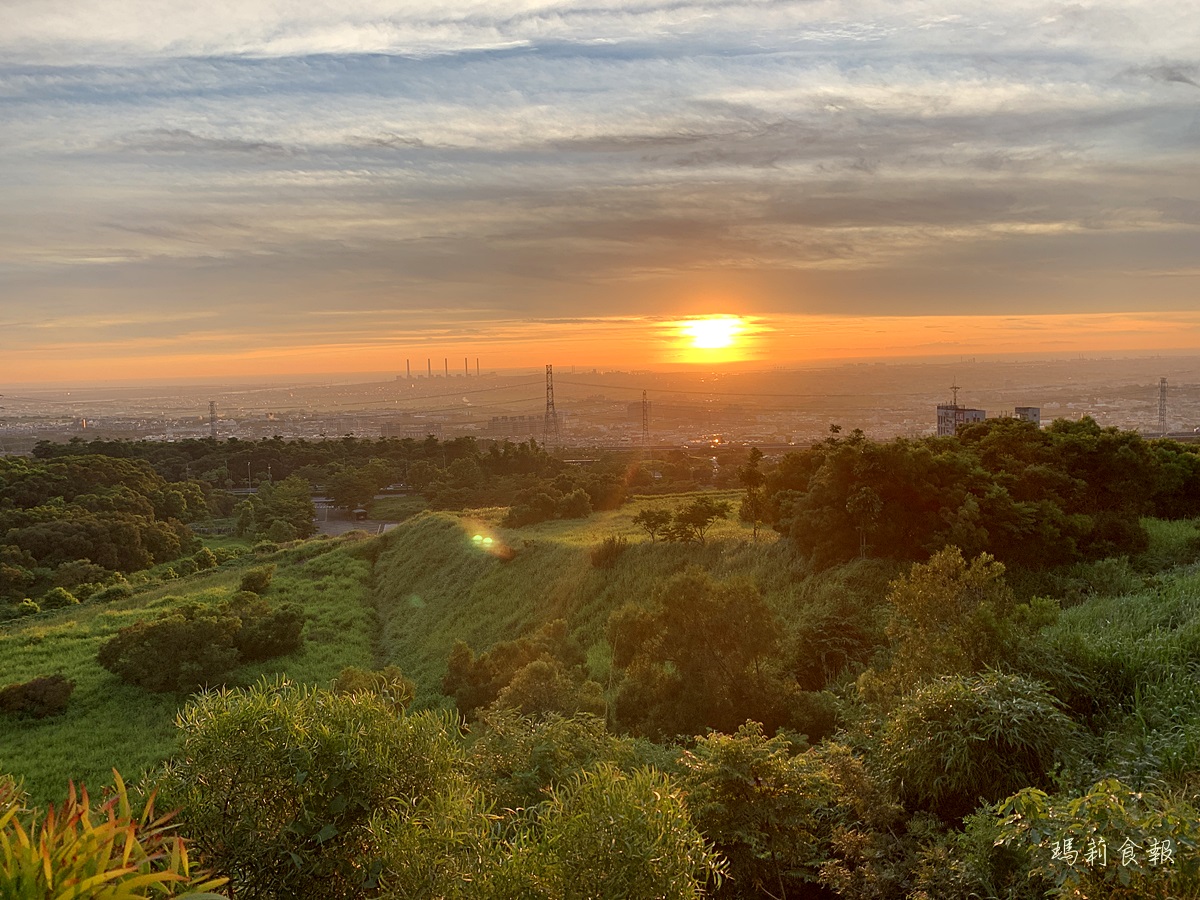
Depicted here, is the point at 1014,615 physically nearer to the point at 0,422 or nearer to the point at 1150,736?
the point at 1150,736

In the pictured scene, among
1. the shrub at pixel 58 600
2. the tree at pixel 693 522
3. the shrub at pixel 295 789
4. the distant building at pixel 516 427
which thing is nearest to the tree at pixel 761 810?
the shrub at pixel 295 789

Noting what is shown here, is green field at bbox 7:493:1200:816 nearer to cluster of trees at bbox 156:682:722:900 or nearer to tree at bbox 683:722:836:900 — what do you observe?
cluster of trees at bbox 156:682:722:900

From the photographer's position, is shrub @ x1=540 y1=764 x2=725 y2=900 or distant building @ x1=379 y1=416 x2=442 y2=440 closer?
shrub @ x1=540 y1=764 x2=725 y2=900

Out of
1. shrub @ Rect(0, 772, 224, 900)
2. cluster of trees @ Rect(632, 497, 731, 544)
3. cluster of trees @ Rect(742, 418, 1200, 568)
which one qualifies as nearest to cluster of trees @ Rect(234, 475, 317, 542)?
cluster of trees @ Rect(632, 497, 731, 544)

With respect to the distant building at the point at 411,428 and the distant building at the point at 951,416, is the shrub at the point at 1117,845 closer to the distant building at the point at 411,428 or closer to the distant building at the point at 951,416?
the distant building at the point at 951,416

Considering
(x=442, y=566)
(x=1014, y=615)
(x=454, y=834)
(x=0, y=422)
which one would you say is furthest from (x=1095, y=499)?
(x=0, y=422)
